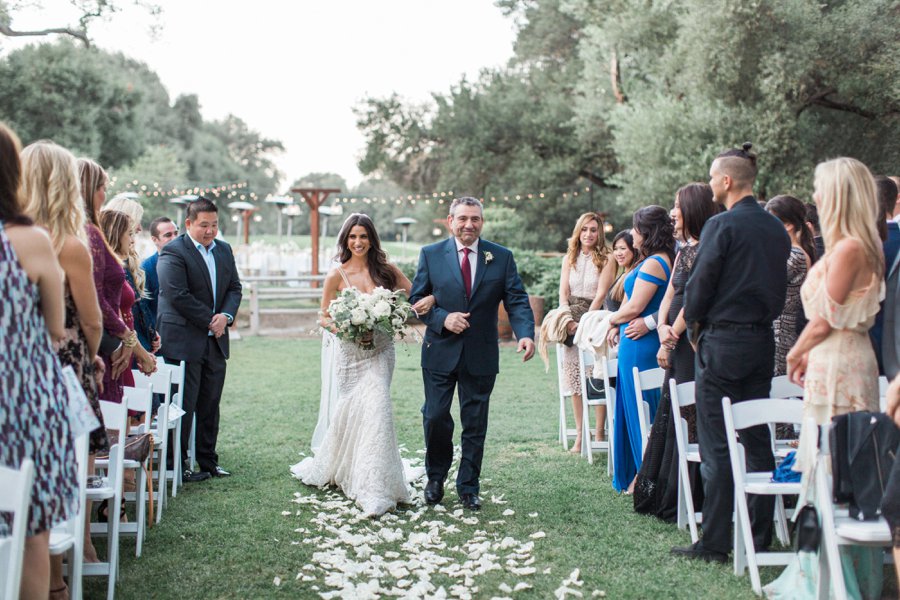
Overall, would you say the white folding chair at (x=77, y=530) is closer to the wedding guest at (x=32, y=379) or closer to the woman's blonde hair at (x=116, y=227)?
the wedding guest at (x=32, y=379)

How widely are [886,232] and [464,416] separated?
3045 millimetres

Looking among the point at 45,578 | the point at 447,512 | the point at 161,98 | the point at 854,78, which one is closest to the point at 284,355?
the point at 447,512

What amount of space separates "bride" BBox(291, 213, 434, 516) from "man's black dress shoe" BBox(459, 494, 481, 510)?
41 centimetres

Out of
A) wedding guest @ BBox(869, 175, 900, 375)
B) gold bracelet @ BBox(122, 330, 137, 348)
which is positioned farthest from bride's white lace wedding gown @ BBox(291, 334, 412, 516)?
wedding guest @ BBox(869, 175, 900, 375)

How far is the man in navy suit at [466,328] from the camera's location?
636 centimetres

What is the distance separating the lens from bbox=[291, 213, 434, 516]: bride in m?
6.36

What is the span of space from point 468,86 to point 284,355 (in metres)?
14.6

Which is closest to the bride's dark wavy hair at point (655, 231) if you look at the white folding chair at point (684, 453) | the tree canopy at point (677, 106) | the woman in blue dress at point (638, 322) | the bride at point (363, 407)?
the woman in blue dress at point (638, 322)

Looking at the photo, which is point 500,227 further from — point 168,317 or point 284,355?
point 168,317

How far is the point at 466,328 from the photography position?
20.6ft

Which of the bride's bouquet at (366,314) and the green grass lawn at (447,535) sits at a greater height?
the bride's bouquet at (366,314)

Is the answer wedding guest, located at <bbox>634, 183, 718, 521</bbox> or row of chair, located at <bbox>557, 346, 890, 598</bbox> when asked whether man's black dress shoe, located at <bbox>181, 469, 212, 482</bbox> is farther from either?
wedding guest, located at <bbox>634, 183, 718, 521</bbox>

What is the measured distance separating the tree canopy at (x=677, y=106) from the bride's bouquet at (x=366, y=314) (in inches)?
506

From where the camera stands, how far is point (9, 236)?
3195 millimetres
